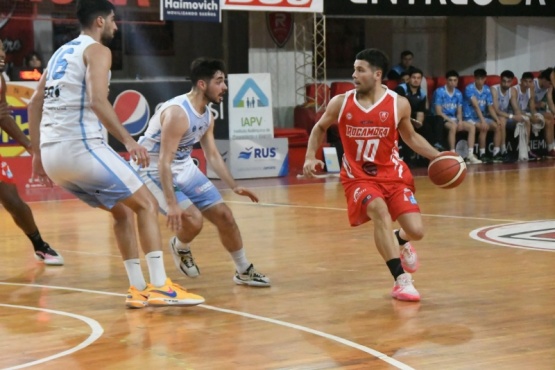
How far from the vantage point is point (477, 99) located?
18.5 meters

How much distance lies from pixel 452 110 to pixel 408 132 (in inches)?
431

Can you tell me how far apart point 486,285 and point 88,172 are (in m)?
2.72

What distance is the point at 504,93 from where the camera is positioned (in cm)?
1891

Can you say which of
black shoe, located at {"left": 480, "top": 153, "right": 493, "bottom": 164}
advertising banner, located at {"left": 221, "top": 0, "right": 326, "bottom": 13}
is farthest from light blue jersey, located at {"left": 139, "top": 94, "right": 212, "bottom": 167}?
black shoe, located at {"left": 480, "top": 153, "right": 493, "bottom": 164}

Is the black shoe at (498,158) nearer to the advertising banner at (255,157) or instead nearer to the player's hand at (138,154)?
the advertising banner at (255,157)

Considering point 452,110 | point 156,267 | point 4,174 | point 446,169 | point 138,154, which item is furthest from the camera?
point 452,110

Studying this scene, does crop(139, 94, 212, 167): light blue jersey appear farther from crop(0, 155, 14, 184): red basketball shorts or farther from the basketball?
the basketball

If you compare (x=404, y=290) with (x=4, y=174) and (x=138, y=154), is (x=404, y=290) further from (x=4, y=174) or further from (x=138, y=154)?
(x=4, y=174)

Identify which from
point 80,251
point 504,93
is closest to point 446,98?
point 504,93

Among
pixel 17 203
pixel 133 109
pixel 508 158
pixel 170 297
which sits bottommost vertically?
pixel 508 158

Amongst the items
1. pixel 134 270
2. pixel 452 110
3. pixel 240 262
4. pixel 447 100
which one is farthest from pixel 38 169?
pixel 452 110

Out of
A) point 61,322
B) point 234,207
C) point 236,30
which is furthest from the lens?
point 236,30

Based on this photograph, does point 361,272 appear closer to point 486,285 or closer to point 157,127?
point 486,285

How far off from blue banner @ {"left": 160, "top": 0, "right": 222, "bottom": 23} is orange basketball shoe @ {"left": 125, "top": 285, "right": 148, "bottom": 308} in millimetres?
10127
